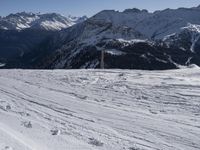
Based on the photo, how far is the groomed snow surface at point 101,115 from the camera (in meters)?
8.51

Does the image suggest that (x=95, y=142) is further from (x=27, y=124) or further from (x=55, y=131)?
(x=27, y=124)

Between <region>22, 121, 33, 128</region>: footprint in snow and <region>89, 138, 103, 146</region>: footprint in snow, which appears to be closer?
<region>89, 138, 103, 146</region>: footprint in snow

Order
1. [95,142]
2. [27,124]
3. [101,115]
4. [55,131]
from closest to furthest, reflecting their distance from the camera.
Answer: [95,142] → [55,131] → [27,124] → [101,115]

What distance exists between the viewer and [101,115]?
11047mm

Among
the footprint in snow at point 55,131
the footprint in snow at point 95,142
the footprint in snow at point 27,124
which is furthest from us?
the footprint in snow at point 27,124

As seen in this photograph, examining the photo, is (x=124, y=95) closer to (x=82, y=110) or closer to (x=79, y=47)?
(x=82, y=110)

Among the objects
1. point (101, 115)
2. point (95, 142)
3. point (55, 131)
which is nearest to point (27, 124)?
point (55, 131)

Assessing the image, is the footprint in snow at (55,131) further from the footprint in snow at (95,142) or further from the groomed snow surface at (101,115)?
the footprint in snow at (95,142)

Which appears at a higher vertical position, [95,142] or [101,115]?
[101,115]

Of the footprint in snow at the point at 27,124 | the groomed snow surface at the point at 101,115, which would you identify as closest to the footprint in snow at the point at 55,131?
the groomed snow surface at the point at 101,115

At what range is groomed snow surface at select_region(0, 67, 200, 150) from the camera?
851cm

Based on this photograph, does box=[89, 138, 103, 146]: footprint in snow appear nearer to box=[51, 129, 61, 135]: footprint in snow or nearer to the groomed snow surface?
the groomed snow surface

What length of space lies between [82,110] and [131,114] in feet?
5.27

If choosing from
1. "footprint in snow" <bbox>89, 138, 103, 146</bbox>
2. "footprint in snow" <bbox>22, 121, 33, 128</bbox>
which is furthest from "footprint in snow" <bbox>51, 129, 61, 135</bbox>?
"footprint in snow" <bbox>89, 138, 103, 146</bbox>
